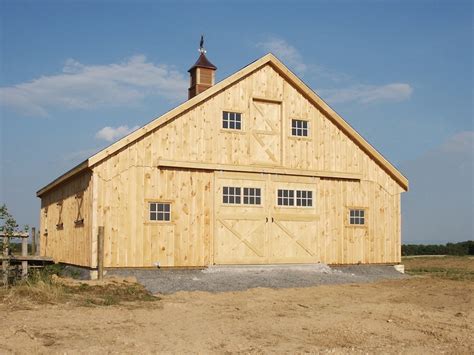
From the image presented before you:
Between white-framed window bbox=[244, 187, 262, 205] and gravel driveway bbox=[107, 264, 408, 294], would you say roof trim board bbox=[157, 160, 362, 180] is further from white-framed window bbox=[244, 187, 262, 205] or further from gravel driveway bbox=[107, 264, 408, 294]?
gravel driveway bbox=[107, 264, 408, 294]

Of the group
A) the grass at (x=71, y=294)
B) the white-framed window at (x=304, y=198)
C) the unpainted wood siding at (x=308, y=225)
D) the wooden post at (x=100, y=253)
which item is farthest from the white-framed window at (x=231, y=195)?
the grass at (x=71, y=294)

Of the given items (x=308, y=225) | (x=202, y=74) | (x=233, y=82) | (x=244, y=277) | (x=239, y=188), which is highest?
(x=202, y=74)

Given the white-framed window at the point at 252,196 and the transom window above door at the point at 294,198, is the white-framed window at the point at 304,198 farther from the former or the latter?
the white-framed window at the point at 252,196

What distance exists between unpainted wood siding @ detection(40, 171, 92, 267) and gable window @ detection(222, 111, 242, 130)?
4.85 meters

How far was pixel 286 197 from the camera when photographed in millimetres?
20219

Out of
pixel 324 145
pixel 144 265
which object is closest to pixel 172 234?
pixel 144 265

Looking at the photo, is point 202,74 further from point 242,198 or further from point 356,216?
point 356,216

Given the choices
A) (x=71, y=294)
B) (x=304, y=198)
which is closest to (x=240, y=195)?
(x=304, y=198)

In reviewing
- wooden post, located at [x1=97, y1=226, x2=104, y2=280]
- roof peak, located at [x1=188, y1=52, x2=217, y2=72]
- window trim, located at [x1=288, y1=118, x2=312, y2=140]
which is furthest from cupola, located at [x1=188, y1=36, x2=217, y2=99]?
wooden post, located at [x1=97, y1=226, x2=104, y2=280]

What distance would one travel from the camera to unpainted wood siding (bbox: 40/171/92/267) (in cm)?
1773

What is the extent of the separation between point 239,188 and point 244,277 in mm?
3088

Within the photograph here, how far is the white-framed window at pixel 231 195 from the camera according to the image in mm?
19109

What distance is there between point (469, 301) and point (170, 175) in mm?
9393

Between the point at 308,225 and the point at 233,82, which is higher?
the point at 233,82
